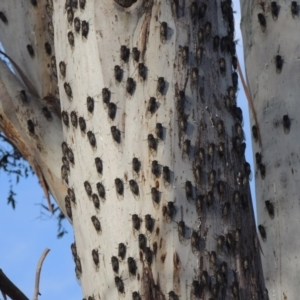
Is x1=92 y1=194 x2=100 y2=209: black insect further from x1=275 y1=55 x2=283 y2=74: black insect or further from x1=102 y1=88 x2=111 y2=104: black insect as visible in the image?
x1=275 y1=55 x2=283 y2=74: black insect

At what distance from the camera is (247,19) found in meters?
3.04

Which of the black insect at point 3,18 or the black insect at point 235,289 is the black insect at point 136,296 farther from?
the black insect at point 3,18

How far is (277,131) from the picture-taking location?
2.70 m

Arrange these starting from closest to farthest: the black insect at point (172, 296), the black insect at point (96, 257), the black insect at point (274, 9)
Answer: the black insect at point (172, 296)
the black insect at point (96, 257)
the black insect at point (274, 9)

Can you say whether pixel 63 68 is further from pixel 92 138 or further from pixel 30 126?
pixel 30 126

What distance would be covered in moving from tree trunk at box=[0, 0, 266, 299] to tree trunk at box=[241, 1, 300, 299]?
2.23 ft

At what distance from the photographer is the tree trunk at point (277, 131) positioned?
255 centimetres

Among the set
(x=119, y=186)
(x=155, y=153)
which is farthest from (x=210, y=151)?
(x=119, y=186)

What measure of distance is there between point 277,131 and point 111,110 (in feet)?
3.18

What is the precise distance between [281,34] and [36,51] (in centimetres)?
90

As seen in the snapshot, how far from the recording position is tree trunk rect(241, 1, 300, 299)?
255cm

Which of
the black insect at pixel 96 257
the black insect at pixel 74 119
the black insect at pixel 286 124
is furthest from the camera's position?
the black insect at pixel 286 124

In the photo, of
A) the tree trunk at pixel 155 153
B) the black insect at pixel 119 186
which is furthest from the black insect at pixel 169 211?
the black insect at pixel 119 186

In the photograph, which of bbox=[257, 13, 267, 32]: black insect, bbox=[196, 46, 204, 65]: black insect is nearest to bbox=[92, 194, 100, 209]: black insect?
bbox=[196, 46, 204, 65]: black insect
